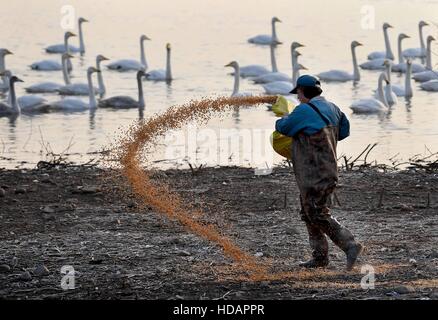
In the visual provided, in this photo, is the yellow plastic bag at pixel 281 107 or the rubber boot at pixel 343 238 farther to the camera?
the yellow plastic bag at pixel 281 107

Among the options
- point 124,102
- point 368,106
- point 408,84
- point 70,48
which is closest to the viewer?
point 368,106

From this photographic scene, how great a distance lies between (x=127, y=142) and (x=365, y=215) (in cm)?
Result: 236

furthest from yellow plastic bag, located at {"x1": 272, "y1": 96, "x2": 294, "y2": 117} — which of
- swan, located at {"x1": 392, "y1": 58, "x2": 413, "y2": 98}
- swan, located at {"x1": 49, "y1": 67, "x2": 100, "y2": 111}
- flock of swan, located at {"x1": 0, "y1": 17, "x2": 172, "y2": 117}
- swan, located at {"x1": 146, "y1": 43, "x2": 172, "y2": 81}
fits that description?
swan, located at {"x1": 146, "y1": 43, "x2": 172, "y2": 81}

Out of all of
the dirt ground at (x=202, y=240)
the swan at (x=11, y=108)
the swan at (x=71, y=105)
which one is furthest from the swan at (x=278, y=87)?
the dirt ground at (x=202, y=240)

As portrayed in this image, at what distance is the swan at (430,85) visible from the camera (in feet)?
88.6

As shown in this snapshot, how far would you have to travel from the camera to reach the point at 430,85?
27.1m

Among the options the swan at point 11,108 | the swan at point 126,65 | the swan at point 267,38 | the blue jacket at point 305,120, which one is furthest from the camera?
the swan at point 267,38

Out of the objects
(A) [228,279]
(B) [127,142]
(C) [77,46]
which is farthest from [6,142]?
(C) [77,46]

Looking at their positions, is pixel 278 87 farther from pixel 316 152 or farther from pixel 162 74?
pixel 316 152

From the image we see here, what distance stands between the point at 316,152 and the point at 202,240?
1.92 metres

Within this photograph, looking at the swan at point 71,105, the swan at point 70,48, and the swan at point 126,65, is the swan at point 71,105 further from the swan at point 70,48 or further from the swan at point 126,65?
the swan at point 70,48

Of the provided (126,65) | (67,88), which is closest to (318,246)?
(67,88)

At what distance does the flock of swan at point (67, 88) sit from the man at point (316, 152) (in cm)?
1350
